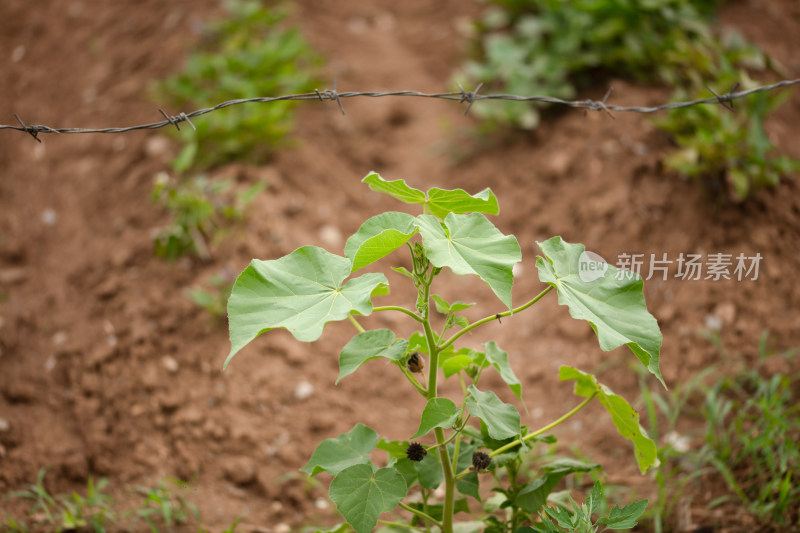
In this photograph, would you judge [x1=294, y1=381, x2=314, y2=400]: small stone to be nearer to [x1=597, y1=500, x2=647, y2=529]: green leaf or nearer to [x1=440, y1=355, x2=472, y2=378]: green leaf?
[x1=440, y1=355, x2=472, y2=378]: green leaf

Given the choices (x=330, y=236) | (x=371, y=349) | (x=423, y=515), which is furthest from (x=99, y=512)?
(x=330, y=236)

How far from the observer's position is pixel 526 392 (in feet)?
7.88

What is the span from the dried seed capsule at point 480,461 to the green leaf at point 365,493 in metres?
0.17

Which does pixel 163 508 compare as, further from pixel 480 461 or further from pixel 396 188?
pixel 396 188

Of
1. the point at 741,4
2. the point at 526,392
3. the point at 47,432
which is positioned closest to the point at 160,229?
the point at 47,432

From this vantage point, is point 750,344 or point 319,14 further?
point 319,14

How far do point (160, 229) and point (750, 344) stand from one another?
2.40 m

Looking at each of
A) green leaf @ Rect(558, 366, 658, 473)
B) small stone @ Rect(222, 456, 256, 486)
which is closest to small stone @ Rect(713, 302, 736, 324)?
green leaf @ Rect(558, 366, 658, 473)

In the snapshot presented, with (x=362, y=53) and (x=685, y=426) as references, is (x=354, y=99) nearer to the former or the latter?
(x=362, y=53)

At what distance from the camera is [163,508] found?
176 cm

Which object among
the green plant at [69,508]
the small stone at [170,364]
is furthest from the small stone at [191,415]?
the green plant at [69,508]

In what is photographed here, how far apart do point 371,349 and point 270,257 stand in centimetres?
151

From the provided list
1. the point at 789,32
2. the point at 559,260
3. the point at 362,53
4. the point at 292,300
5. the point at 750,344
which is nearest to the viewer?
the point at 292,300

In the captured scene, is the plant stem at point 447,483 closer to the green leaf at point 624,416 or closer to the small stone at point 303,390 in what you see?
the green leaf at point 624,416
